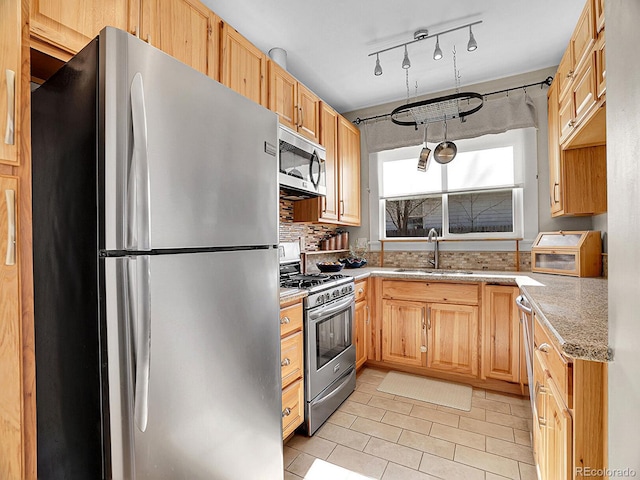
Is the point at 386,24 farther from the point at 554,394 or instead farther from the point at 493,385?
the point at 493,385

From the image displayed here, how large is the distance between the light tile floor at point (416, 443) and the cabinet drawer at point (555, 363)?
85cm

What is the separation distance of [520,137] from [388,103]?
134 cm

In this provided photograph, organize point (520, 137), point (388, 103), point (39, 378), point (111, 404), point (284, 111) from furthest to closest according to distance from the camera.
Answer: point (388, 103) → point (520, 137) → point (284, 111) → point (39, 378) → point (111, 404)

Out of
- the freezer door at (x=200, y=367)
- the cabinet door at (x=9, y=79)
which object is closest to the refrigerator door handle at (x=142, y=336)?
the freezer door at (x=200, y=367)

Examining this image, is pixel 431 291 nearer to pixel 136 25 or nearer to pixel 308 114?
pixel 308 114

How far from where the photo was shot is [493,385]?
100 inches

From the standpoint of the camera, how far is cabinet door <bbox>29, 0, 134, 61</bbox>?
1.05 meters

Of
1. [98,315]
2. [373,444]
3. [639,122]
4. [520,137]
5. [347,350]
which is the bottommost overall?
[373,444]

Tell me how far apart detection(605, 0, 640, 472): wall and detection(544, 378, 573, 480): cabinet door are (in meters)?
0.15

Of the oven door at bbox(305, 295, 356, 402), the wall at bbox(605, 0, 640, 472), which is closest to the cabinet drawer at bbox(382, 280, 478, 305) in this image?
the oven door at bbox(305, 295, 356, 402)

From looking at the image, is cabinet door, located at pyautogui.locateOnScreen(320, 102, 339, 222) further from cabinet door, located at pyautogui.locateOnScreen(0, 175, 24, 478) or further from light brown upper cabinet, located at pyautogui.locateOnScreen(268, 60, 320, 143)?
cabinet door, located at pyautogui.locateOnScreen(0, 175, 24, 478)

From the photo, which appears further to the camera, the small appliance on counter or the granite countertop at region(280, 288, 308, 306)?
the small appliance on counter

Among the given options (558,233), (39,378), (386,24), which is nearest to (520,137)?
(558,233)

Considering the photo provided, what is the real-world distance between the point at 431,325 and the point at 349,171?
1719 millimetres
